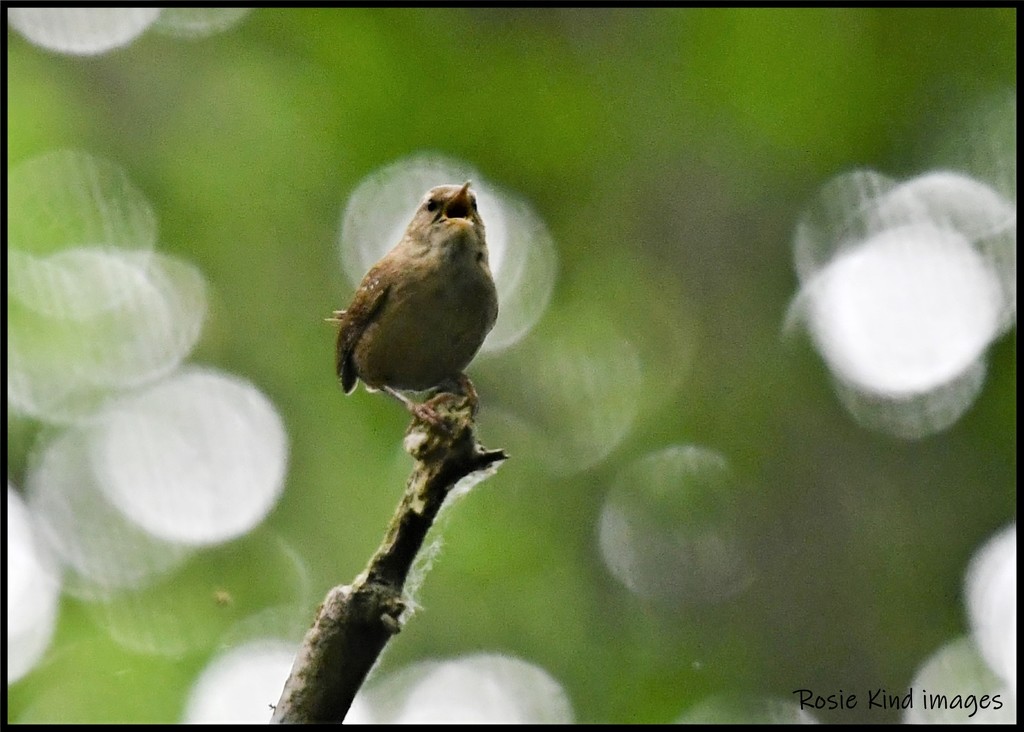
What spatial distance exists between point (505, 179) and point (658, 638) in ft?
9.13

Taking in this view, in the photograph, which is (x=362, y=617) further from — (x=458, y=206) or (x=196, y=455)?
(x=196, y=455)

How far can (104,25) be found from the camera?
18.8 feet

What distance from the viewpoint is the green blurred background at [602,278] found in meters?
5.34

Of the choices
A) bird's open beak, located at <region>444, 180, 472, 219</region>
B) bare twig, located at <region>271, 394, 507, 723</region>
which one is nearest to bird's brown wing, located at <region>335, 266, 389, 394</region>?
bird's open beak, located at <region>444, 180, 472, 219</region>

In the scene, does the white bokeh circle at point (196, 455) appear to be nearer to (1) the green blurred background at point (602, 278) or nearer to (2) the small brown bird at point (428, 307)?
(1) the green blurred background at point (602, 278)

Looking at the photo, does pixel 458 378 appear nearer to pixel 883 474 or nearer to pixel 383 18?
pixel 383 18

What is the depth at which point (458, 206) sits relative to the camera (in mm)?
3336

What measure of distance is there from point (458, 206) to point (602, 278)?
3048 millimetres

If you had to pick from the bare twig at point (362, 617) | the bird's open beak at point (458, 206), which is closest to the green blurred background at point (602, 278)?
the bird's open beak at point (458, 206)

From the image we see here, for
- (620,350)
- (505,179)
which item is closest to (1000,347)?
(620,350)

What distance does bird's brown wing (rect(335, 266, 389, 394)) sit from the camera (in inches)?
130

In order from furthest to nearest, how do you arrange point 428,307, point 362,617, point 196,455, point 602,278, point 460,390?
point 602,278, point 196,455, point 428,307, point 460,390, point 362,617

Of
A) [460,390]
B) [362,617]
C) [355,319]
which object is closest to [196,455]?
[355,319]

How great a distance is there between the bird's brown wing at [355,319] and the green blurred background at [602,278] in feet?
5.92
